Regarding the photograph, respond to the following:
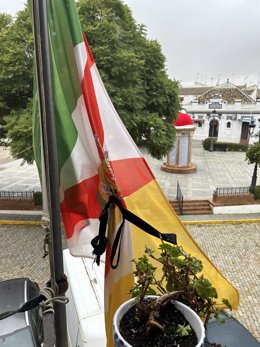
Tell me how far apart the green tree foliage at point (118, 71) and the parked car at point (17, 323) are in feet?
15.6

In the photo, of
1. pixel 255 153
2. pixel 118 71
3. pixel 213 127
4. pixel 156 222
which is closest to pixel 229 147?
pixel 213 127

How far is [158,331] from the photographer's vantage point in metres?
1.50

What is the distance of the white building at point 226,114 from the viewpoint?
3125 centimetres

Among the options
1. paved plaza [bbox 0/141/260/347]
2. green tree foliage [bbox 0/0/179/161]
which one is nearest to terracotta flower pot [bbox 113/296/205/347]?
paved plaza [bbox 0/141/260/347]

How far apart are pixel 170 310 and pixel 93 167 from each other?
3.79 ft

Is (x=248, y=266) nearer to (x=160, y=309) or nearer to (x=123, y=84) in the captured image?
(x=123, y=84)

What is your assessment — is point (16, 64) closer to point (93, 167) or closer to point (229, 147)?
point (93, 167)

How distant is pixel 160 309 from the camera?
5.28ft

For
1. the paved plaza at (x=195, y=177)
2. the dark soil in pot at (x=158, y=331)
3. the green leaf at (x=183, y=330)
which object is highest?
the green leaf at (x=183, y=330)

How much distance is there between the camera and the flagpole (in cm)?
160

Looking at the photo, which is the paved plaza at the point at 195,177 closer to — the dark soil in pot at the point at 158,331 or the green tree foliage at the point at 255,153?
the green tree foliage at the point at 255,153

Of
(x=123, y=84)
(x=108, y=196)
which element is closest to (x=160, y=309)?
(x=108, y=196)

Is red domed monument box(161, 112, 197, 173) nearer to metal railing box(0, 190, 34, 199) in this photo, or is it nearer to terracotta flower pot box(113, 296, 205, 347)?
metal railing box(0, 190, 34, 199)

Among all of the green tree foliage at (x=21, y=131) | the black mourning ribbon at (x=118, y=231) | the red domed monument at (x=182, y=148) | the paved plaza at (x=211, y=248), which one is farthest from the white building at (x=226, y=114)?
the black mourning ribbon at (x=118, y=231)
